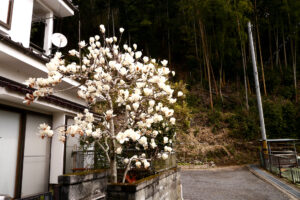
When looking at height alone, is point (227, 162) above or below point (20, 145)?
below

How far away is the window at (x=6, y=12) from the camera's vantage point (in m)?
4.90

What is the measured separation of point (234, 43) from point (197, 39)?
335cm

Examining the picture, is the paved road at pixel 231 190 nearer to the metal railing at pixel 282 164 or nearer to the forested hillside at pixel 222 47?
the metal railing at pixel 282 164

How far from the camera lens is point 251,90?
17.7m

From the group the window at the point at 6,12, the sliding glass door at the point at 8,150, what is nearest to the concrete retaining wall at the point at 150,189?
the sliding glass door at the point at 8,150

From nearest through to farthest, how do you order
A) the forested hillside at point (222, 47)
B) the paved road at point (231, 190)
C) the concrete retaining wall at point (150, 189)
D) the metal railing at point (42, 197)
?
1. the metal railing at point (42, 197)
2. the concrete retaining wall at point (150, 189)
3. the paved road at point (231, 190)
4. the forested hillside at point (222, 47)

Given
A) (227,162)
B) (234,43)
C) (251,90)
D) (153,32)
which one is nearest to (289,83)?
(251,90)

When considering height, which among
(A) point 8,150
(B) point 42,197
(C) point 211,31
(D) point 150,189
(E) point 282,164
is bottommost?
(E) point 282,164

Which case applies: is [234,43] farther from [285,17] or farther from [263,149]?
[263,149]

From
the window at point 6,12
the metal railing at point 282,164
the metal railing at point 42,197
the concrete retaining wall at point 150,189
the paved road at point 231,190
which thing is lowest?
the paved road at point 231,190

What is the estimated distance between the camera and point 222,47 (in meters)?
14.8

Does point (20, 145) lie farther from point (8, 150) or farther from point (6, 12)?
point (6, 12)

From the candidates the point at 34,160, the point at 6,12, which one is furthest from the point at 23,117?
the point at 6,12

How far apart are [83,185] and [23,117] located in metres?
3.41
